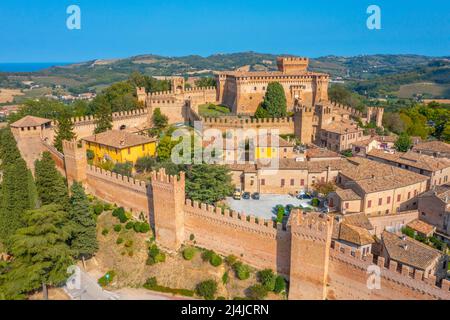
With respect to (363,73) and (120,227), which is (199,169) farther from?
(363,73)

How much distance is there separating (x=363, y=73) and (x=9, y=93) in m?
146

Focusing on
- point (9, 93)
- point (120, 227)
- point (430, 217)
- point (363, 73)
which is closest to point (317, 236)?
point (430, 217)

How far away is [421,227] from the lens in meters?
26.3

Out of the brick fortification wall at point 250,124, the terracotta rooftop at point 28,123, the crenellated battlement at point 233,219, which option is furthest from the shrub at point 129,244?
the brick fortification wall at point 250,124

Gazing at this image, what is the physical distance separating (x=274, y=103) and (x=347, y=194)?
17951mm

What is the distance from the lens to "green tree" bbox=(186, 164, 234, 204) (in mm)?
27578

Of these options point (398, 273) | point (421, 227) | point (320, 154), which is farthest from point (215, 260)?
point (320, 154)

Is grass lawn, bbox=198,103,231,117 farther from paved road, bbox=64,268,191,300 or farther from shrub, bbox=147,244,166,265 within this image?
paved road, bbox=64,268,191,300

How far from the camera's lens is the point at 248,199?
3069 cm

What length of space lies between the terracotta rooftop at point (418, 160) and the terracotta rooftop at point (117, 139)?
2112 cm

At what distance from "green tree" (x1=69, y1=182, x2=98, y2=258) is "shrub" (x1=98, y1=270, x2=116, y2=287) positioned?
205 centimetres

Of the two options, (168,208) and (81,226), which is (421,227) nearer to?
(168,208)

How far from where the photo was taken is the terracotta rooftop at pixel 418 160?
3110 cm

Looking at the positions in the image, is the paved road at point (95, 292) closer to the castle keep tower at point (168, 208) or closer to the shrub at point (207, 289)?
the shrub at point (207, 289)
